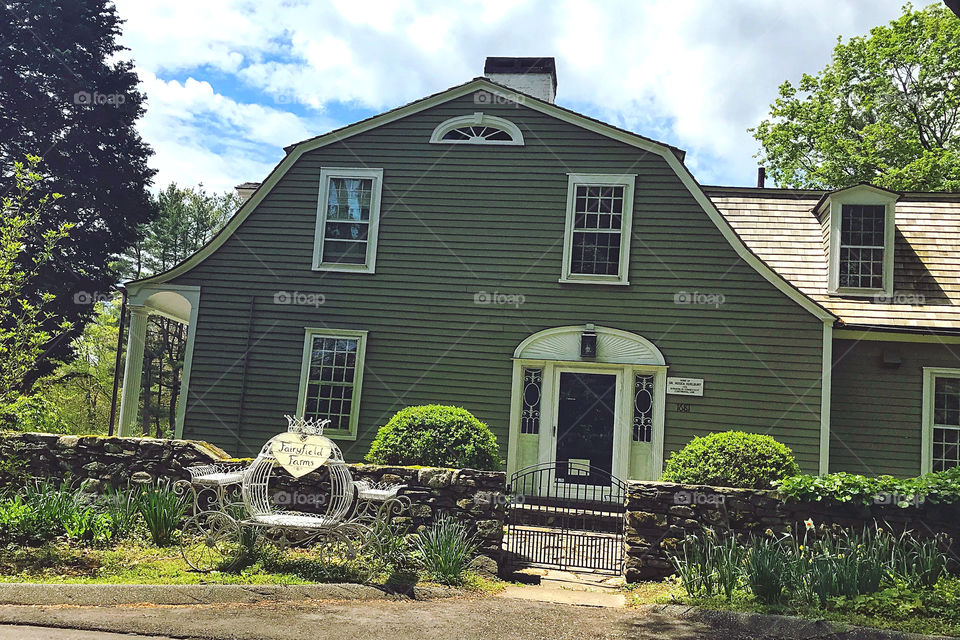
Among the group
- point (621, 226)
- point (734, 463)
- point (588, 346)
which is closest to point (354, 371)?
point (588, 346)

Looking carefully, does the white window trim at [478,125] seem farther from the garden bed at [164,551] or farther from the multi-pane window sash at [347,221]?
the garden bed at [164,551]

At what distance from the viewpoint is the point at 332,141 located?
46.2 ft

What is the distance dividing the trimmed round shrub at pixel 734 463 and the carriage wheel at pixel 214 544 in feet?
16.3

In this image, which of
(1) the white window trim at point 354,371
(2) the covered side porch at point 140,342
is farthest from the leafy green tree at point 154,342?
(1) the white window trim at point 354,371

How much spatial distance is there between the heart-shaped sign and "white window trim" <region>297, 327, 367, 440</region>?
5172 mm

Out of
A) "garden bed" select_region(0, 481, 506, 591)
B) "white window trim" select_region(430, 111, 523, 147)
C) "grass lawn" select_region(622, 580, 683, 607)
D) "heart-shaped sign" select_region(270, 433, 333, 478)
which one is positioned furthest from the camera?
"white window trim" select_region(430, 111, 523, 147)

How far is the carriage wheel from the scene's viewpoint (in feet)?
24.3

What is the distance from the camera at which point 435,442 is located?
31.6 feet

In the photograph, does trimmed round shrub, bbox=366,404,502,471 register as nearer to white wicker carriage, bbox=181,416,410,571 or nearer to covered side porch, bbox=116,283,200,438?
white wicker carriage, bbox=181,416,410,571

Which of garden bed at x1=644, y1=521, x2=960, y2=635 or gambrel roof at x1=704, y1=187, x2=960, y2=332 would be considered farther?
gambrel roof at x1=704, y1=187, x2=960, y2=332

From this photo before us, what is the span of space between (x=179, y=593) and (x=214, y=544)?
1285mm

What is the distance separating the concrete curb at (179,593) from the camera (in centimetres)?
628

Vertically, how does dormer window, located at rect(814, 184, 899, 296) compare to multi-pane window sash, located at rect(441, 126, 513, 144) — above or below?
below

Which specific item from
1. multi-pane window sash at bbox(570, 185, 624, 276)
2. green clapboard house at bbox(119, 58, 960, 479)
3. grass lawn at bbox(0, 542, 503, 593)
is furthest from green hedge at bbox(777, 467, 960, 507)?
multi-pane window sash at bbox(570, 185, 624, 276)
